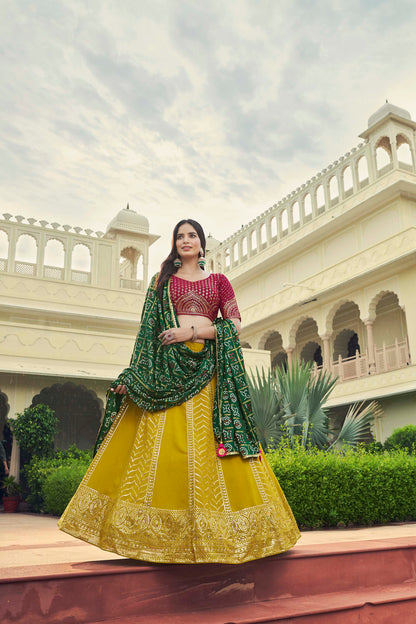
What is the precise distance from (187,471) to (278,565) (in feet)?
1.96

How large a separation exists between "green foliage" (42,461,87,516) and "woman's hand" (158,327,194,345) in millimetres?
6370

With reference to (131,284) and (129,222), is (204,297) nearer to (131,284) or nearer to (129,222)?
(131,284)

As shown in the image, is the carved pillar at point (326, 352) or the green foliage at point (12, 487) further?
the carved pillar at point (326, 352)

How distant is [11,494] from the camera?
11.5 metres

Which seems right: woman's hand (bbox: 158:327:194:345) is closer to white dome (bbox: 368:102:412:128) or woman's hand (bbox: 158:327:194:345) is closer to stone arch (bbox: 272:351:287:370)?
white dome (bbox: 368:102:412:128)

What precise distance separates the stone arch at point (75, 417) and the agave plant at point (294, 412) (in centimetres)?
868

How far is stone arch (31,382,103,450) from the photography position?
15609 mm

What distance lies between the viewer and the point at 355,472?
19.8 ft

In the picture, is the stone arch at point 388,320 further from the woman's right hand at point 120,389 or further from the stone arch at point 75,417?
the woman's right hand at point 120,389

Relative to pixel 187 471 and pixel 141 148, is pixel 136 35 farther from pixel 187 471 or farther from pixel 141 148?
pixel 187 471

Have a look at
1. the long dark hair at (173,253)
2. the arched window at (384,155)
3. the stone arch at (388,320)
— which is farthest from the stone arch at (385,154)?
the long dark hair at (173,253)

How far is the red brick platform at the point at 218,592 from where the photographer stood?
2055 mm

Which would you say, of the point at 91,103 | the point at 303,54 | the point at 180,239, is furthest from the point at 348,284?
the point at 180,239

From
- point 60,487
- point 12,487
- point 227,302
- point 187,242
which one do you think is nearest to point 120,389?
point 227,302
